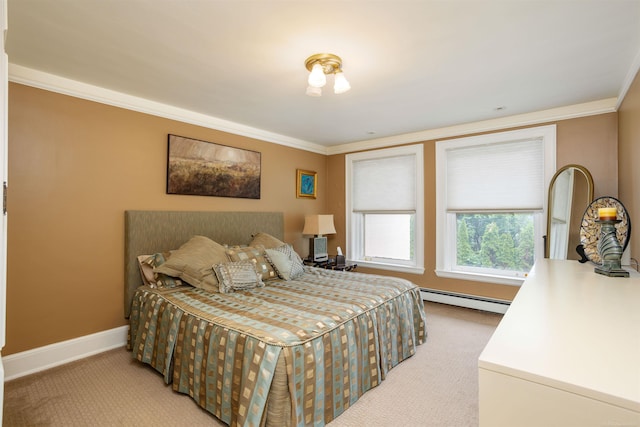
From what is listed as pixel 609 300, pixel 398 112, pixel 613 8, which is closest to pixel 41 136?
pixel 398 112

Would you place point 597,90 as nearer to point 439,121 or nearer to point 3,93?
point 439,121

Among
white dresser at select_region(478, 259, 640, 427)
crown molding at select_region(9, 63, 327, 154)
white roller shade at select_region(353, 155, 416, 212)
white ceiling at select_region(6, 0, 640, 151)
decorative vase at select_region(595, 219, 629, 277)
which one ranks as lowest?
white dresser at select_region(478, 259, 640, 427)

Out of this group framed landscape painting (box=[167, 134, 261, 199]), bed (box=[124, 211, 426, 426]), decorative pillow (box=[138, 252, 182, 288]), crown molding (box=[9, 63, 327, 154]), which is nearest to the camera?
bed (box=[124, 211, 426, 426])

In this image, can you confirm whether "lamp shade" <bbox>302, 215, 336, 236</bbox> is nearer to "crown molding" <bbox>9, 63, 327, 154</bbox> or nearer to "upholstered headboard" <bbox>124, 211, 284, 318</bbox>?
"upholstered headboard" <bbox>124, 211, 284, 318</bbox>

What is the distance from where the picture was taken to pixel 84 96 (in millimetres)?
2693

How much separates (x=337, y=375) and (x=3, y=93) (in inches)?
78.6

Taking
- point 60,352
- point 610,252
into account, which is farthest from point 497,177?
point 60,352

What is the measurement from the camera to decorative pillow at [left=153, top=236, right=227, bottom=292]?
8.91ft

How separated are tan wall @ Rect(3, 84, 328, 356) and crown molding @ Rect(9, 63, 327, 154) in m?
0.06

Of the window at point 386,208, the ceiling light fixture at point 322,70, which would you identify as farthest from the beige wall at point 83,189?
the ceiling light fixture at point 322,70

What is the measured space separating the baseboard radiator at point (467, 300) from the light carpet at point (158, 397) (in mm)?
1195

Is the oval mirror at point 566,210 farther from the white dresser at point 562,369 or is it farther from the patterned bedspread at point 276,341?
the white dresser at point 562,369

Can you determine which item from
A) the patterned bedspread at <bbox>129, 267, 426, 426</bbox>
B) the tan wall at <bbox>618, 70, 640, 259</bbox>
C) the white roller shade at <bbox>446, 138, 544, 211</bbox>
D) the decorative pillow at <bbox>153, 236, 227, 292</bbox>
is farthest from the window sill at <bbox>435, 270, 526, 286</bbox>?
the decorative pillow at <bbox>153, 236, 227, 292</bbox>

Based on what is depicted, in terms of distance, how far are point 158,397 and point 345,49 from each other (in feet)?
9.06
